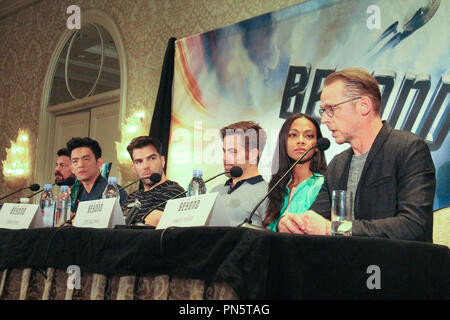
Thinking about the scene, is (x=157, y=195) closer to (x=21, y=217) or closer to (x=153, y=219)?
(x=153, y=219)

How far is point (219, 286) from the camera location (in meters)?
1.34

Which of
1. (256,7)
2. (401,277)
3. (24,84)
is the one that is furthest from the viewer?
(24,84)

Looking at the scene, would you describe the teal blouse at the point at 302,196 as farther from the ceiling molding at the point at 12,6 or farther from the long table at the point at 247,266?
the ceiling molding at the point at 12,6

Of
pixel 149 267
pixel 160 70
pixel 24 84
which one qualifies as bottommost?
pixel 149 267

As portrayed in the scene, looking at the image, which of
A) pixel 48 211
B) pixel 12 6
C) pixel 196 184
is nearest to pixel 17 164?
pixel 12 6

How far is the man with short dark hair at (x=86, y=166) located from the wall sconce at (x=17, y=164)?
117 inches

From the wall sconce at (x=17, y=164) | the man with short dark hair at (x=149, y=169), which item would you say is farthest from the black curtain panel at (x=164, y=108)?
the wall sconce at (x=17, y=164)

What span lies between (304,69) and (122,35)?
7.92ft

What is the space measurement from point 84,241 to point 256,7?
305cm
